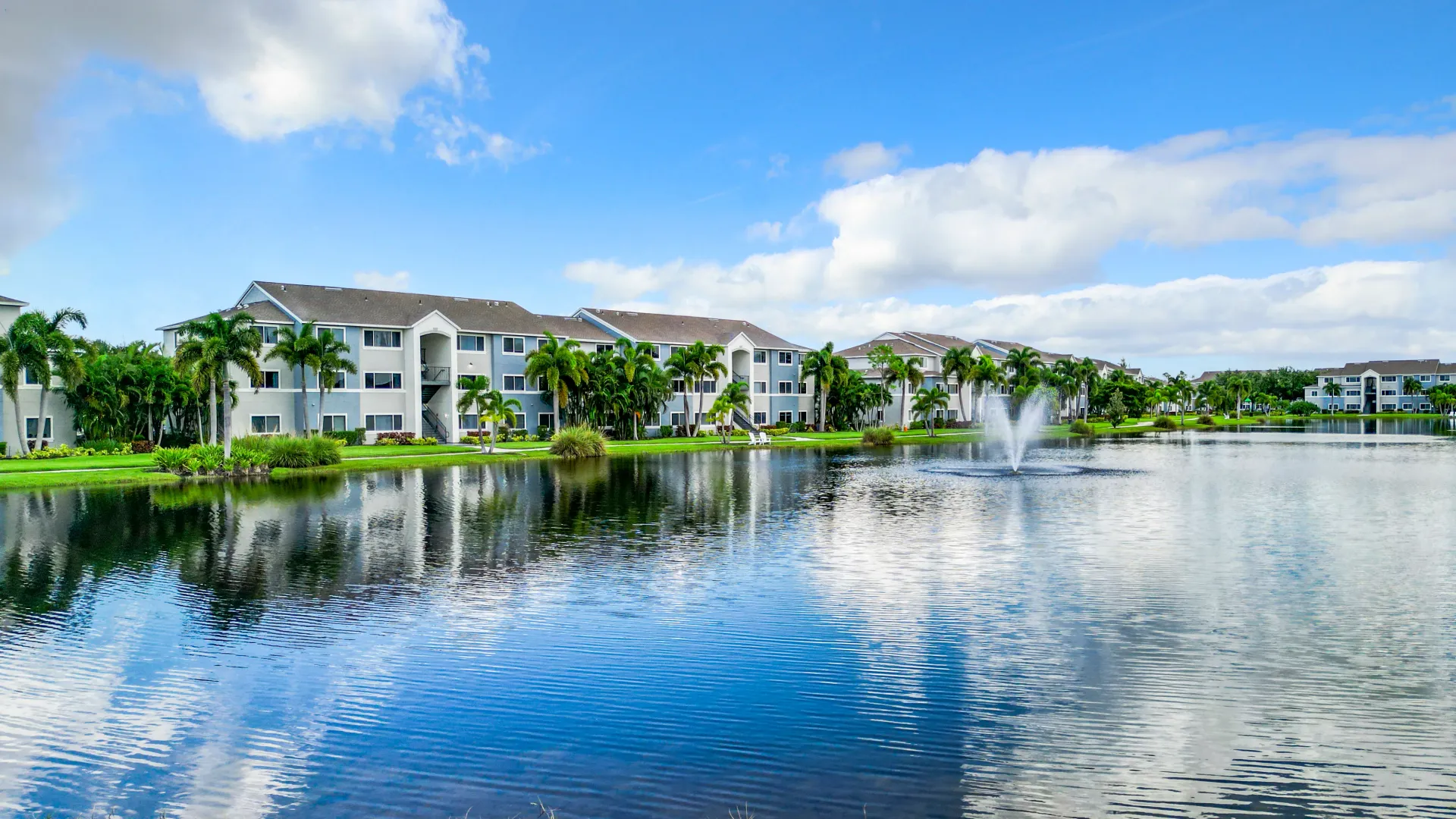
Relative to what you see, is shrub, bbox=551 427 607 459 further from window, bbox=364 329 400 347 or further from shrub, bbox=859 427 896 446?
shrub, bbox=859 427 896 446

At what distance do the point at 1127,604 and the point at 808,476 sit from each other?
26.1 m

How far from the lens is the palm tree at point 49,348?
48.2 meters

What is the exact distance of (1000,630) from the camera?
13.3m

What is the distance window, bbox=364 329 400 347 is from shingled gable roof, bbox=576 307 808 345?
1945cm

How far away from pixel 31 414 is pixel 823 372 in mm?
59611

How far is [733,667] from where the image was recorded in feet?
38.3

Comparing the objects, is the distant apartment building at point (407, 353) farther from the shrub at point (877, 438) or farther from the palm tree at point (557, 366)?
the shrub at point (877, 438)

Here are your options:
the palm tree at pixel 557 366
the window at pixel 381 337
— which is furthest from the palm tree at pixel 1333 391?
the window at pixel 381 337

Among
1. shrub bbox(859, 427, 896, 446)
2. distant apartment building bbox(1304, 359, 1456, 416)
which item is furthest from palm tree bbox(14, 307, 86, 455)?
distant apartment building bbox(1304, 359, 1456, 416)

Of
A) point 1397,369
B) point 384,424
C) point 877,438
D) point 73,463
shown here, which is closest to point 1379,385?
point 1397,369

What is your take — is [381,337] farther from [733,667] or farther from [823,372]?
[733,667]

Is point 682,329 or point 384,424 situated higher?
point 682,329

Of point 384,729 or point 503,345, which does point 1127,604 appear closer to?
point 384,729

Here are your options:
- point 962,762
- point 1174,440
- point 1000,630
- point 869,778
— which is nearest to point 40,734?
point 869,778
